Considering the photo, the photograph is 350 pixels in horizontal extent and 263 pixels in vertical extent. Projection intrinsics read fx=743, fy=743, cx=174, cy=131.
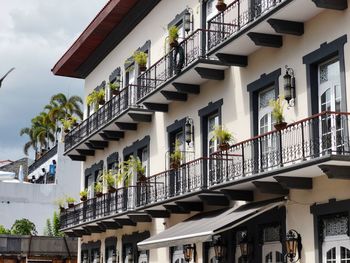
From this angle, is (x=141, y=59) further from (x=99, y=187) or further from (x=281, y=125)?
(x=281, y=125)

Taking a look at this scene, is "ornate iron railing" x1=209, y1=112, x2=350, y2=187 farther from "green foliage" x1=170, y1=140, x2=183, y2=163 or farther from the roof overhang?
the roof overhang

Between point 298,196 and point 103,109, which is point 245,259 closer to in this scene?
point 298,196

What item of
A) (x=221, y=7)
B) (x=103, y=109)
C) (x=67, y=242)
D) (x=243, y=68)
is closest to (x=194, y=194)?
(x=243, y=68)

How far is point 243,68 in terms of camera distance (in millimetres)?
17703

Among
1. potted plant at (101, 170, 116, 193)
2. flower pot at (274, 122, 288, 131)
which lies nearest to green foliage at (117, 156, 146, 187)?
potted plant at (101, 170, 116, 193)

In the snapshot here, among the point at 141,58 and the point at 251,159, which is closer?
the point at 251,159

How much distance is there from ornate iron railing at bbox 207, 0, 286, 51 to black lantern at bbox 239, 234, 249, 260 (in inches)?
179

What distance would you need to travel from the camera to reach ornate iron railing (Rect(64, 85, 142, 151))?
24.1 metres

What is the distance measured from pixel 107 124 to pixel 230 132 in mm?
8344

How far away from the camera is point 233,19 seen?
696 inches

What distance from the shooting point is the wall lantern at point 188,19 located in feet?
67.9

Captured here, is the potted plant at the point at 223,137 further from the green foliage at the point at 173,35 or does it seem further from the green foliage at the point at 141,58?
the green foliage at the point at 141,58

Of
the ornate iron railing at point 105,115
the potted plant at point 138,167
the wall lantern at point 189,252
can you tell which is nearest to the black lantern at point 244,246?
the wall lantern at point 189,252

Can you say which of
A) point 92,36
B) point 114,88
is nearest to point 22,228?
A: point 92,36
